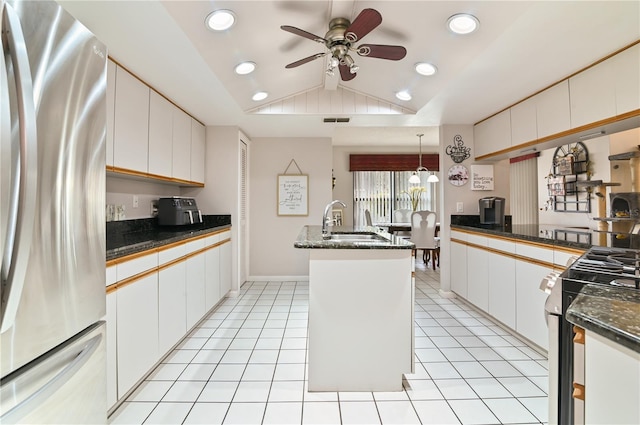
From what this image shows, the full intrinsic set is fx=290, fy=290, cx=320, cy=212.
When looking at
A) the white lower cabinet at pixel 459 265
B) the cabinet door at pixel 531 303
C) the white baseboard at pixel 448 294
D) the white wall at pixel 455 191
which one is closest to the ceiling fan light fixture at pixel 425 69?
the white wall at pixel 455 191

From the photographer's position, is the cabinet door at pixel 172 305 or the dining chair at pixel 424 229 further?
the dining chair at pixel 424 229

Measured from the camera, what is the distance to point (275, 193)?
4363mm

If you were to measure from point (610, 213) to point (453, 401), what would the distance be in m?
2.06

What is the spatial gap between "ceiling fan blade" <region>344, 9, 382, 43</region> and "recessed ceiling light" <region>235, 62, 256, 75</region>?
3.12ft

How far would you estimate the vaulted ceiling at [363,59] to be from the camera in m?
1.62

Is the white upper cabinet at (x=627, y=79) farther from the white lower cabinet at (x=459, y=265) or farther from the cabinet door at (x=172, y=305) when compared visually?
the cabinet door at (x=172, y=305)

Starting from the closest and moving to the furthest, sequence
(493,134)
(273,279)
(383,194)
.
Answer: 1. (493,134)
2. (273,279)
3. (383,194)

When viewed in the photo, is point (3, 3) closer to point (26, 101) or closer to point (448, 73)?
point (26, 101)

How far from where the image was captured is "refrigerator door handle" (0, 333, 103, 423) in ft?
2.33

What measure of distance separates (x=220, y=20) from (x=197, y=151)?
1847mm

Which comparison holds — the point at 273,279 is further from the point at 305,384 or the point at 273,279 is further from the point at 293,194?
the point at 305,384

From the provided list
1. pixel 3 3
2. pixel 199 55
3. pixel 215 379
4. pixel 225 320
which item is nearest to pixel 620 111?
pixel 199 55

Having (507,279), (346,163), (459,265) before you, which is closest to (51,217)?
(507,279)

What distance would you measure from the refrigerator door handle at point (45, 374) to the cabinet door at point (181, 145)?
213 centimetres
